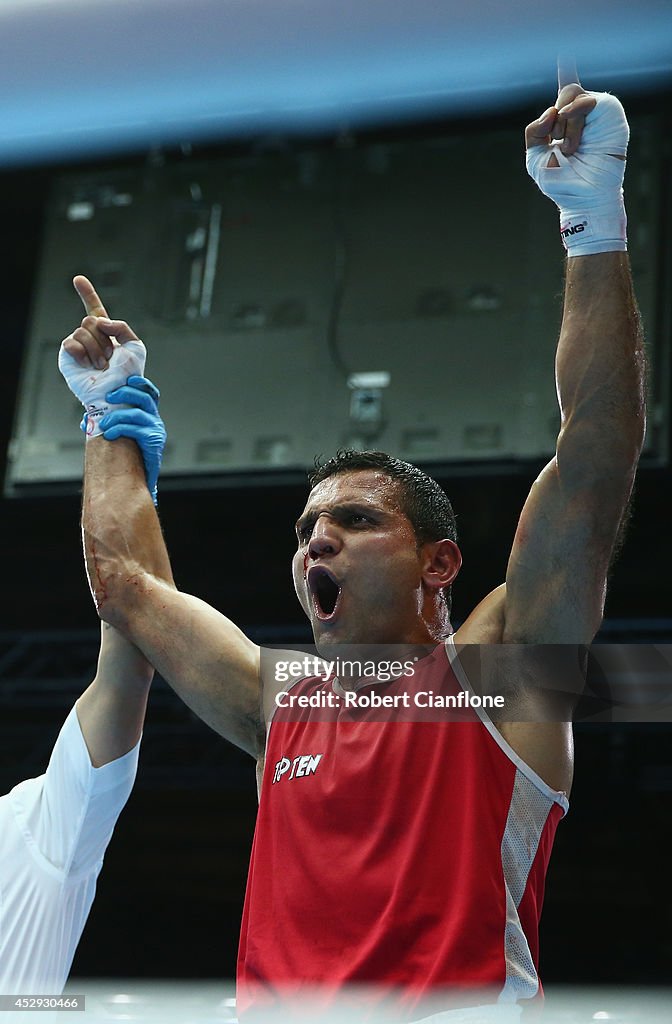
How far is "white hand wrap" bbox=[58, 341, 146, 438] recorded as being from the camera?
2385mm

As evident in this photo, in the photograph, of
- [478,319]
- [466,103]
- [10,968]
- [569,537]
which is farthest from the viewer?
[478,319]

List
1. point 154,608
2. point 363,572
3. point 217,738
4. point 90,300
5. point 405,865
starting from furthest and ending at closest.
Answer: point 217,738, point 90,300, point 154,608, point 363,572, point 405,865

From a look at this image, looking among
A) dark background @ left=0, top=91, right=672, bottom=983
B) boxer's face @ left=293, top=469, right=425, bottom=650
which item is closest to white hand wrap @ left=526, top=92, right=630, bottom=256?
boxer's face @ left=293, top=469, right=425, bottom=650

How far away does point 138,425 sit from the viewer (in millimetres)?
2361

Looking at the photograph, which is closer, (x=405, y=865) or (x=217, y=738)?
(x=405, y=865)

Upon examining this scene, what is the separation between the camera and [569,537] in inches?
65.6

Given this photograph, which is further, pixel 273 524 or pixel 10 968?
pixel 273 524

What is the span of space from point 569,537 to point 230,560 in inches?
151

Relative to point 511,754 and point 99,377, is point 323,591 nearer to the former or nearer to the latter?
point 511,754

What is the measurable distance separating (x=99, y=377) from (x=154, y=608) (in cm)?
56

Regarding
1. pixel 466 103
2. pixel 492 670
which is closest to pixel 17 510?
pixel 492 670

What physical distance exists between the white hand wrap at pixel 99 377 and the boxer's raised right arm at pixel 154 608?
17mm

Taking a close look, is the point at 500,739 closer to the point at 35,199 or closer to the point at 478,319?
the point at 478,319

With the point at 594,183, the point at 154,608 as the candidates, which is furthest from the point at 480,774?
the point at 594,183
